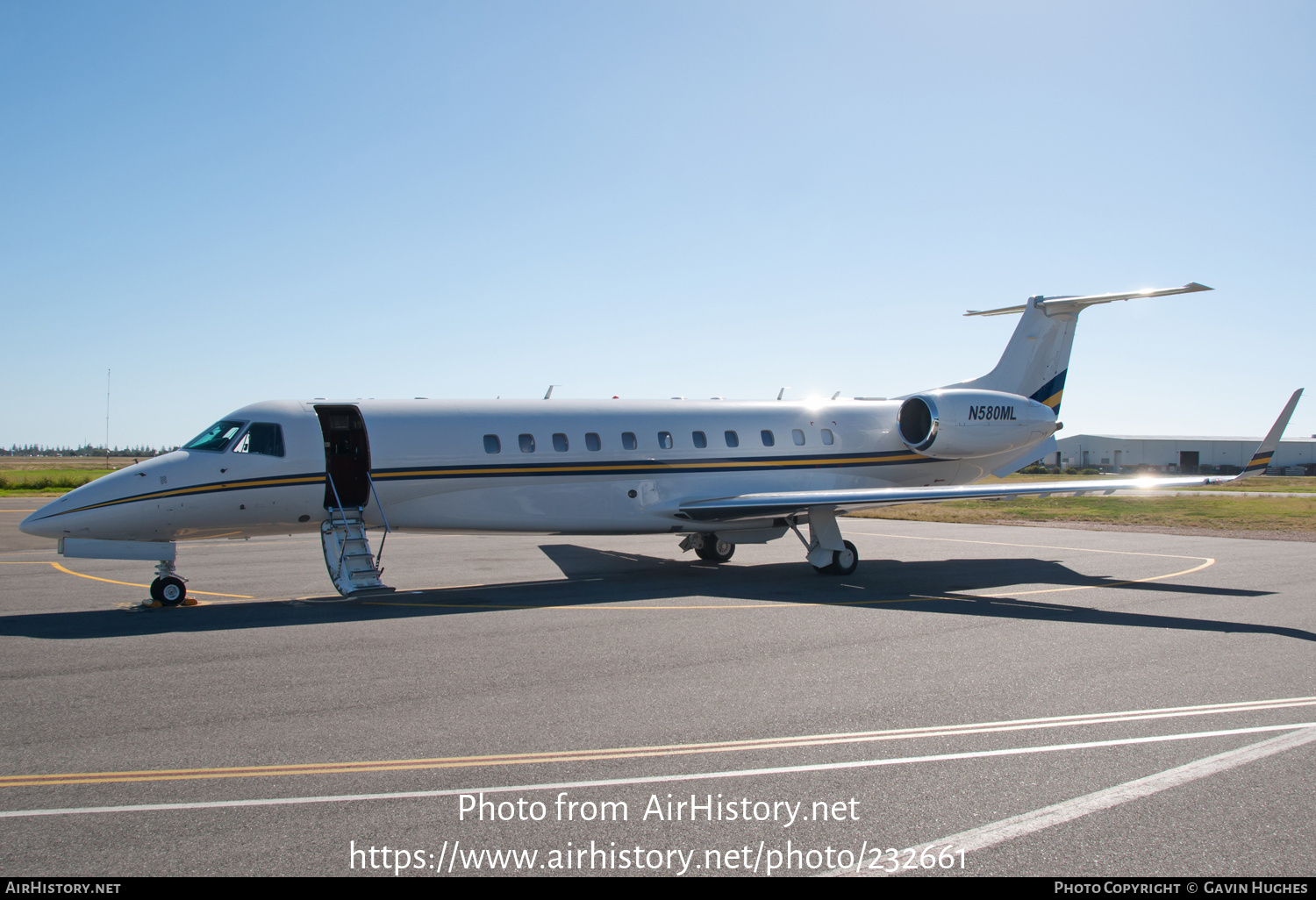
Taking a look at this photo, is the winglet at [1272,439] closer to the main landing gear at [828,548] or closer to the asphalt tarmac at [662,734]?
the asphalt tarmac at [662,734]

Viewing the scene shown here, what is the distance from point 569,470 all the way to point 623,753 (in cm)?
1032

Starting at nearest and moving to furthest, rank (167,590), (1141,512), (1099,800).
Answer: (1099,800)
(167,590)
(1141,512)

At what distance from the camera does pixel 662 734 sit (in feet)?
21.7

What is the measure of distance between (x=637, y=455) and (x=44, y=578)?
1126 cm

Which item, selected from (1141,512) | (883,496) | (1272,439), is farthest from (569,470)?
(1141,512)

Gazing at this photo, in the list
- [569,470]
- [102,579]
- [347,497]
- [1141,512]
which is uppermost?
[569,470]

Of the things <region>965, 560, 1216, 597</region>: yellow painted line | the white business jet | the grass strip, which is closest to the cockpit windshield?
the white business jet

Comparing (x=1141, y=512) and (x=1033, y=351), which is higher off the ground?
(x=1033, y=351)

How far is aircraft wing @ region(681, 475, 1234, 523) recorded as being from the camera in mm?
15312

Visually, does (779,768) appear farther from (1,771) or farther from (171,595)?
(171,595)

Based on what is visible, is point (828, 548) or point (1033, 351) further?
point (1033, 351)

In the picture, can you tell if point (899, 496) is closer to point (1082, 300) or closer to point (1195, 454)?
point (1082, 300)

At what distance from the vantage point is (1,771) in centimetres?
587

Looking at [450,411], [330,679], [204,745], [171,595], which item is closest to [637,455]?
[450,411]
